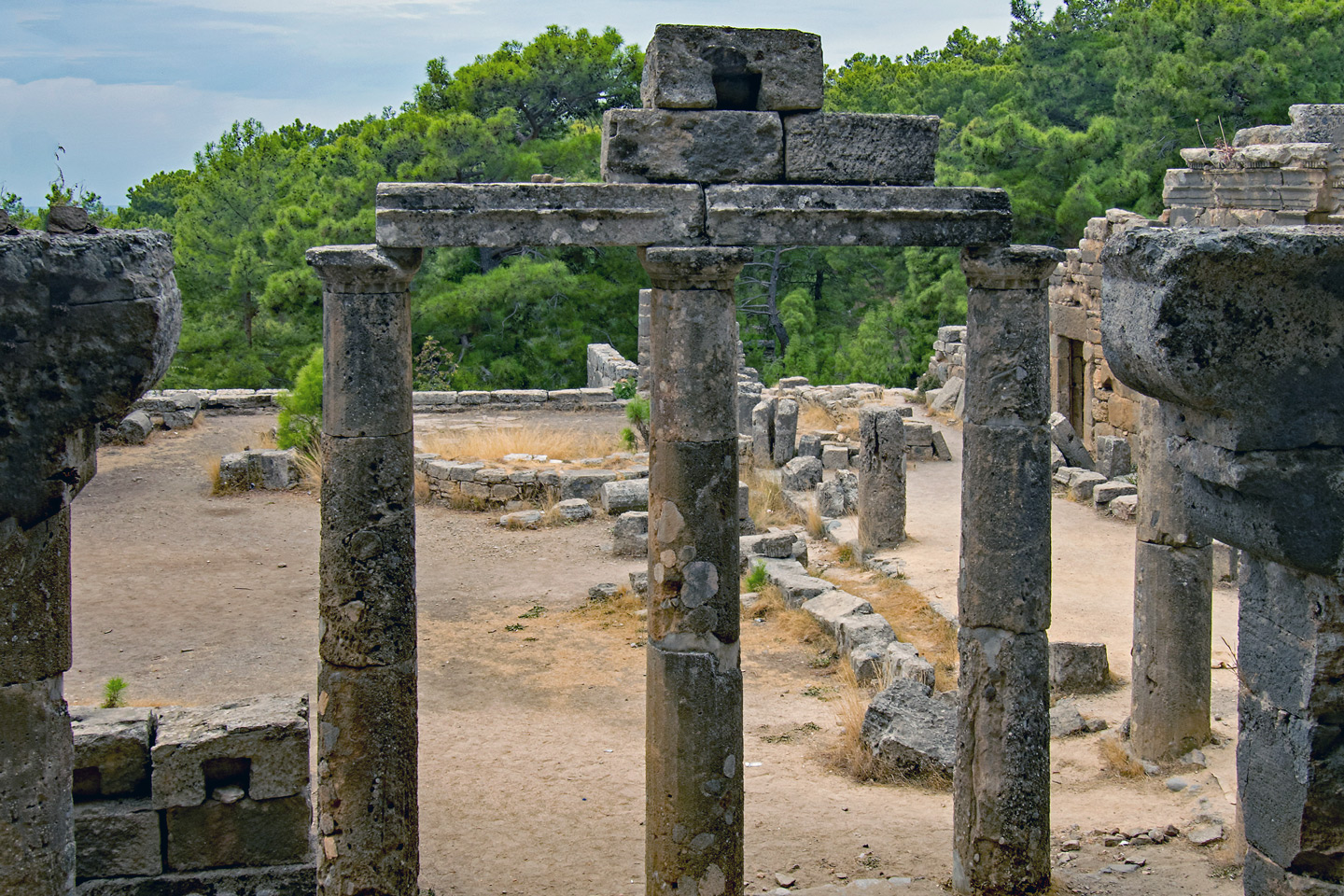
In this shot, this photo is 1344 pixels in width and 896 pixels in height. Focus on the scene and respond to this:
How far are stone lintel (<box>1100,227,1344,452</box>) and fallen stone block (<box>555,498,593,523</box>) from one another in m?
13.9

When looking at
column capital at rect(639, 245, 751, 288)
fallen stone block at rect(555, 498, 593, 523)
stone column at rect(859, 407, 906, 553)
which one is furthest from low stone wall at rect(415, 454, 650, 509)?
column capital at rect(639, 245, 751, 288)

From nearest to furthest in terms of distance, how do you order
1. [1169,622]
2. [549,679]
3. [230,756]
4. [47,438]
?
[47,438], [230,756], [1169,622], [549,679]

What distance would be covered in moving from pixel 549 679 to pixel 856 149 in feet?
21.9

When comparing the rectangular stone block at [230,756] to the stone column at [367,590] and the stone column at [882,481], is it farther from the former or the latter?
the stone column at [882,481]

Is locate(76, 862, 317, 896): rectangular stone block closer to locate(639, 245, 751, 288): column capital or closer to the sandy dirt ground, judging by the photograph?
the sandy dirt ground

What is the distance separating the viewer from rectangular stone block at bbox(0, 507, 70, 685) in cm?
333

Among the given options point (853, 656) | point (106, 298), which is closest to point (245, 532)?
point (853, 656)

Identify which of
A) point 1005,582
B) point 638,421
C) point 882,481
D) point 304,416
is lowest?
point 882,481

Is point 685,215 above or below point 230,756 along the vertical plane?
above

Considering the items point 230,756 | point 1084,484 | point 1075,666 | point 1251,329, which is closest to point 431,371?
point 1084,484

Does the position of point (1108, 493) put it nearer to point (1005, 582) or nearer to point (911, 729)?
point (911, 729)

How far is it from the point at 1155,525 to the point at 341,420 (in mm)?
5635

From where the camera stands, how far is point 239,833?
7.05 m

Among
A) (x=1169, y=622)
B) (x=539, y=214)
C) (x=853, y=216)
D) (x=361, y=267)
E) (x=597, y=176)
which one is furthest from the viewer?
(x=597, y=176)
